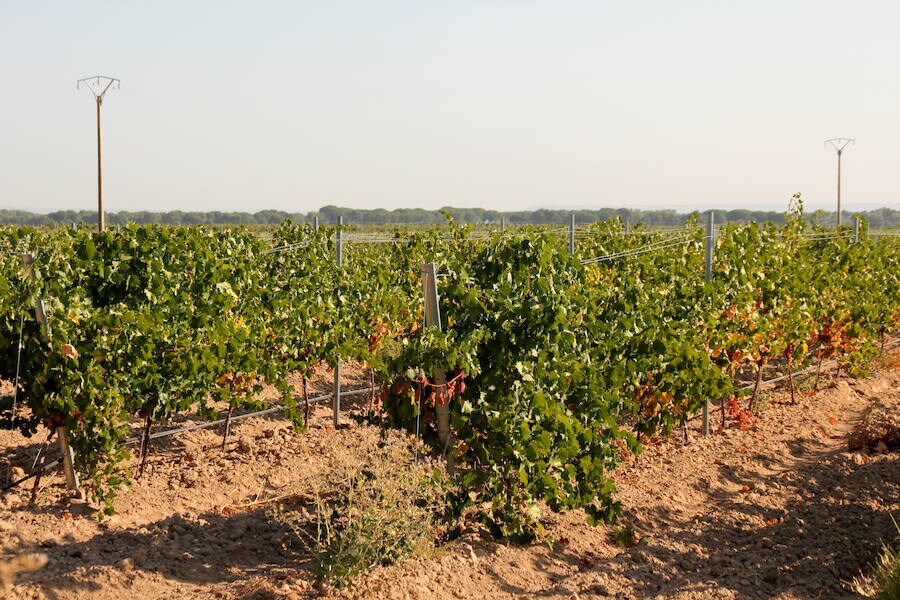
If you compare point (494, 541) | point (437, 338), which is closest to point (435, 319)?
point (437, 338)

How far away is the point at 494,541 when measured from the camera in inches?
219

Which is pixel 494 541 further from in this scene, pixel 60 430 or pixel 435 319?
pixel 60 430

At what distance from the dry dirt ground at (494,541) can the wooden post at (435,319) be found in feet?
1.00

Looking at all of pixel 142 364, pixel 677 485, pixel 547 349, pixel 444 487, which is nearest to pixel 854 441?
pixel 677 485

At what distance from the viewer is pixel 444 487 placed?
17.4ft

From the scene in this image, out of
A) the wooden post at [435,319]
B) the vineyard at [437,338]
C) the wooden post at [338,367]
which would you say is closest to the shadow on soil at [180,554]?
the vineyard at [437,338]

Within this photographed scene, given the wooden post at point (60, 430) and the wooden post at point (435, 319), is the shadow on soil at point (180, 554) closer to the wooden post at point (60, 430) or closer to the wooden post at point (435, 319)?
the wooden post at point (60, 430)

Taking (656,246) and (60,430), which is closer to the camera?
(60,430)

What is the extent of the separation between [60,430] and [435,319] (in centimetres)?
292

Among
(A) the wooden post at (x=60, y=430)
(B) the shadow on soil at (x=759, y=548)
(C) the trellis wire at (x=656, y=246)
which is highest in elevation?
(C) the trellis wire at (x=656, y=246)

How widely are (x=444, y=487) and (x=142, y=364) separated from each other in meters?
2.52

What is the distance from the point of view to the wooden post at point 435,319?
5.39 metres

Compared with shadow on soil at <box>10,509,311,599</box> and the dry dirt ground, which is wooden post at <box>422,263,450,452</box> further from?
shadow on soil at <box>10,509,311,599</box>

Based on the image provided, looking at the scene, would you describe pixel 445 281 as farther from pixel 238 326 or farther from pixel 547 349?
pixel 238 326
